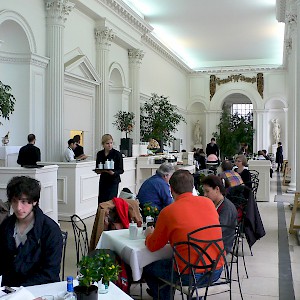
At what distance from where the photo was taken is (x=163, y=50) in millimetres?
20891

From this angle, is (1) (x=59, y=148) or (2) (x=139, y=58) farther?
(2) (x=139, y=58)

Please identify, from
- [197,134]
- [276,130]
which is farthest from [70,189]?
[276,130]

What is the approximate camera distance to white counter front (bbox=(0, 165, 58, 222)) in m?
7.43

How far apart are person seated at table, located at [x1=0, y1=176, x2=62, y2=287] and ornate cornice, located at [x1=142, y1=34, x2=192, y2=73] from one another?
1595 cm

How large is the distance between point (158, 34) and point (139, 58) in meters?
4.34

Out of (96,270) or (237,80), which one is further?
(237,80)

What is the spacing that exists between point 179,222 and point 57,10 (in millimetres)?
8481

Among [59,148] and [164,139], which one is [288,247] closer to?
[59,148]

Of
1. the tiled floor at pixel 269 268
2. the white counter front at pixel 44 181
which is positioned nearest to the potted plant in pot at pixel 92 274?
the tiled floor at pixel 269 268

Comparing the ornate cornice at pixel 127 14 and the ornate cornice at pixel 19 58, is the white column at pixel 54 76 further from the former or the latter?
the ornate cornice at pixel 127 14

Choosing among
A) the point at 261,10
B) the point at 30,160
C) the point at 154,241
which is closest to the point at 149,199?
the point at 154,241

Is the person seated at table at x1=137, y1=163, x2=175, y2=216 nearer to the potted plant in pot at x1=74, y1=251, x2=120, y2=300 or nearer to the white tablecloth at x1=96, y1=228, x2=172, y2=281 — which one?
the white tablecloth at x1=96, y1=228, x2=172, y2=281

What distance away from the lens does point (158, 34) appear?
2081cm

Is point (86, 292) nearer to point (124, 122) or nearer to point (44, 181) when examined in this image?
point (44, 181)
